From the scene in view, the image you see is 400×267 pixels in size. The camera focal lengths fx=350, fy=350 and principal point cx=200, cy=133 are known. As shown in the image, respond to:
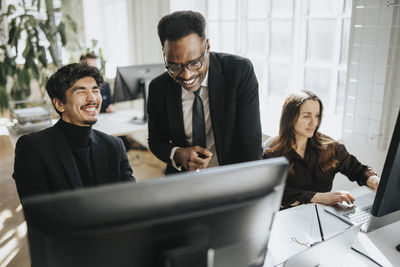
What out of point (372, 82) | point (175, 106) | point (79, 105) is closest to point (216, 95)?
point (175, 106)

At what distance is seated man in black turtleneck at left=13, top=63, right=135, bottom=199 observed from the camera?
4.66 ft

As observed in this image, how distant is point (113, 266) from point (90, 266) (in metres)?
0.04

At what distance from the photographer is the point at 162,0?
4.01m

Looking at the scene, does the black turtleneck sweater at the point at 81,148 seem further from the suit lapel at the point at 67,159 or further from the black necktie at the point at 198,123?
the black necktie at the point at 198,123

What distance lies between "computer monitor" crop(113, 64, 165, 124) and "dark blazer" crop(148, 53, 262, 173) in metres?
1.88

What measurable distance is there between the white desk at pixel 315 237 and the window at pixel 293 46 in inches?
46.4

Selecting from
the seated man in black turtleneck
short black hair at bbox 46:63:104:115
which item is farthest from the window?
short black hair at bbox 46:63:104:115

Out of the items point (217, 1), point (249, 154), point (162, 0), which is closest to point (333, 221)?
point (249, 154)

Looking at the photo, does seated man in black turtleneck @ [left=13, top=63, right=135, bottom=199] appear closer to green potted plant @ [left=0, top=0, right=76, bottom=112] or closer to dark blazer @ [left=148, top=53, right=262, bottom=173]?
dark blazer @ [left=148, top=53, right=262, bottom=173]

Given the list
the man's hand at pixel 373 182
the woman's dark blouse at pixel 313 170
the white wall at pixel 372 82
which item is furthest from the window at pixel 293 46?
the man's hand at pixel 373 182

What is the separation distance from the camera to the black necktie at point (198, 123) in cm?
145

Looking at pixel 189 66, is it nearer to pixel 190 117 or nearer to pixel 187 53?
pixel 187 53

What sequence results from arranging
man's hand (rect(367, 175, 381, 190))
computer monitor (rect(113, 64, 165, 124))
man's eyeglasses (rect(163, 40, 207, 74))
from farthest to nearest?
computer monitor (rect(113, 64, 165, 124)) → man's hand (rect(367, 175, 381, 190)) → man's eyeglasses (rect(163, 40, 207, 74))

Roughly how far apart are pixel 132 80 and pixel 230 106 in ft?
6.89
